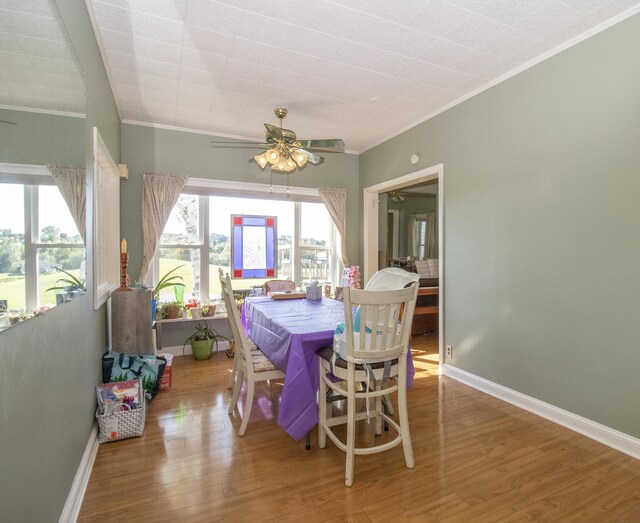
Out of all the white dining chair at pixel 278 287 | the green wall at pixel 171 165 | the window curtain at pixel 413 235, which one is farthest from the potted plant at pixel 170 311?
the window curtain at pixel 413 235

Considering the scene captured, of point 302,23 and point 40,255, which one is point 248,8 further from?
point 40,255

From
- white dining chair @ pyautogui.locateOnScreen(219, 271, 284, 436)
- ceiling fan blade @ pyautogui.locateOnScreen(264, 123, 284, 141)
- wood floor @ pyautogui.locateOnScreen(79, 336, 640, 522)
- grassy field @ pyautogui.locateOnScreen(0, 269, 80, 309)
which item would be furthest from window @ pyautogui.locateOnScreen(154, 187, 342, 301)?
grassy field @ pyautogui.locateOnScreen(0, 269, 80, 309)

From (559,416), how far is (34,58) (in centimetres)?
359

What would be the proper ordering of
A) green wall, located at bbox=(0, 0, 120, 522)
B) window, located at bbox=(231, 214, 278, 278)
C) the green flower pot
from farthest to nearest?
window, located at bbox=(231, 214, 278, 278) < the green flower pot < green wall, located at bbox=(0, 0, 120, 522)

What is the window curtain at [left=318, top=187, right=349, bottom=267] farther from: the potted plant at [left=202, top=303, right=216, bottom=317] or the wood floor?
the wood floor

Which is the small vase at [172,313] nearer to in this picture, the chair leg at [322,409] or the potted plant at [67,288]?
the potted plant at [67,288]

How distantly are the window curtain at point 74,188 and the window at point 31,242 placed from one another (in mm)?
52

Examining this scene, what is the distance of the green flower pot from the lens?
4.24 meters


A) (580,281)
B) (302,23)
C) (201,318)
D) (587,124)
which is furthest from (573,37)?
(201,318)

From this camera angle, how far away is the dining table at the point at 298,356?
2.17 metres

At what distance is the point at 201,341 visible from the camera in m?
4.26

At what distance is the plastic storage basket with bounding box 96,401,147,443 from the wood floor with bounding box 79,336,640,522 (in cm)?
5

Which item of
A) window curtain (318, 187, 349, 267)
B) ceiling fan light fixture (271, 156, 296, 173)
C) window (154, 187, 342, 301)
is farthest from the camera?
window curtain (318, 187, 349, 267)

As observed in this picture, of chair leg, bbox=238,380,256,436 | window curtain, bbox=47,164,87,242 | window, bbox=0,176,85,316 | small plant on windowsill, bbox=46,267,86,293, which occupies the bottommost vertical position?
chair leg, bbox=238,380,256,436
